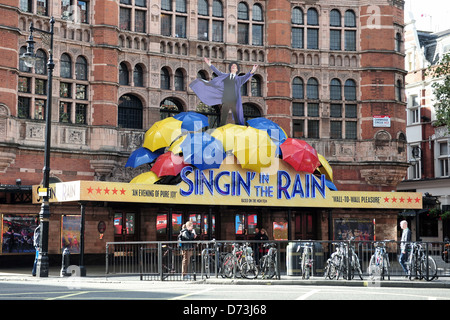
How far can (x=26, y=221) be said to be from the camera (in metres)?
32.8

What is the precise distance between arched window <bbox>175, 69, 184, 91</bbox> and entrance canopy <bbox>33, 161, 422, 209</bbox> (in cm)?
675

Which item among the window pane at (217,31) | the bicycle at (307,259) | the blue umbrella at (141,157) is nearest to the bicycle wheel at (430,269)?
the bicycle at (307,259)

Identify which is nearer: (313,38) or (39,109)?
(39,109)

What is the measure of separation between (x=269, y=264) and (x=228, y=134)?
437 inches

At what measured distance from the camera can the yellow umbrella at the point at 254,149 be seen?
3312 cm

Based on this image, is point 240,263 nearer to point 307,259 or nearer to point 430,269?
point 307,259

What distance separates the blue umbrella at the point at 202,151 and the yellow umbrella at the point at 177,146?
20 centimetres

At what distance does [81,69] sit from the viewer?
3556 centimetres

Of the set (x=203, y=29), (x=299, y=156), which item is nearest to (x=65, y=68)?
(x=203, y=29)

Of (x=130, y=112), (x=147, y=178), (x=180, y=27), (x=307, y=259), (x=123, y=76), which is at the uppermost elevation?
(x=180, y=27)

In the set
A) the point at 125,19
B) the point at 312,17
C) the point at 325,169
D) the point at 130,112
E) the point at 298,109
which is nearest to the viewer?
the point at 325,169

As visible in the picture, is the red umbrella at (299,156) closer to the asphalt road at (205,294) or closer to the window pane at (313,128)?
the window pane at (313,128)

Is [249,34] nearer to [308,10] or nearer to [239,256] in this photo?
[308,10]
